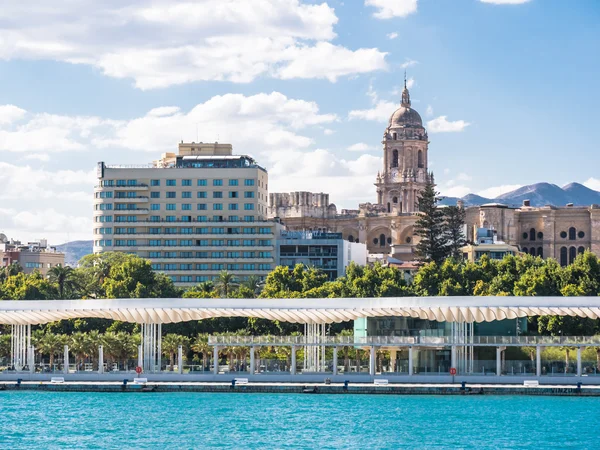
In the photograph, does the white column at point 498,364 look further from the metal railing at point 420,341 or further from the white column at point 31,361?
the white column at point 31,361

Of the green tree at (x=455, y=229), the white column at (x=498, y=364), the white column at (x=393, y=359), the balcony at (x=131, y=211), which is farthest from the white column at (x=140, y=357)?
the balcony at (x=131, y=211)

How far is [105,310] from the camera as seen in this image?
92.2 m

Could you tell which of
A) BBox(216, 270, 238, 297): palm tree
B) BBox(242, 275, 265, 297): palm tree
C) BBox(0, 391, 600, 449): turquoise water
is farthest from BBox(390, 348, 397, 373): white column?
BBox(242, 275, 265, 297): palm tree

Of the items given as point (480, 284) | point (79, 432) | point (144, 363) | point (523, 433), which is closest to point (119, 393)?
point (144, 363)

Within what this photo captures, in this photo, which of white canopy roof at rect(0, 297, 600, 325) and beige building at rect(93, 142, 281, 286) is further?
beige building at rect(93, 142, 281, 286)

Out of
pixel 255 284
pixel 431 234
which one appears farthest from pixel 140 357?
pixel 431 234

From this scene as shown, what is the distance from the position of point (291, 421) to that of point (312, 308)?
57.6 feet

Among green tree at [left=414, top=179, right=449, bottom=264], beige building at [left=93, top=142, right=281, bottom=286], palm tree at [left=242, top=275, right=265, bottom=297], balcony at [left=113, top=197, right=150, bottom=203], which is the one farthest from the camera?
balcony at [left=113, top=197, right=150, bottom=203]

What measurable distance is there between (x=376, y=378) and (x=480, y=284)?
37.5m

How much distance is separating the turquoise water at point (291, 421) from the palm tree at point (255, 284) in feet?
177

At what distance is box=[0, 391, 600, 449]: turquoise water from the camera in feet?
219

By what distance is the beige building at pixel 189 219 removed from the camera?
161125 mm

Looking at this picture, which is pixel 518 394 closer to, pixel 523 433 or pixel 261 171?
pixel 523 433

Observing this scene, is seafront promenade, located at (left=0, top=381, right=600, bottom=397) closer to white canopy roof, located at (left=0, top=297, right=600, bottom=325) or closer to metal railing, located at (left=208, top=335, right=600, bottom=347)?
metal railing, located at (left=208, top=335, right=600, bottom=347)
